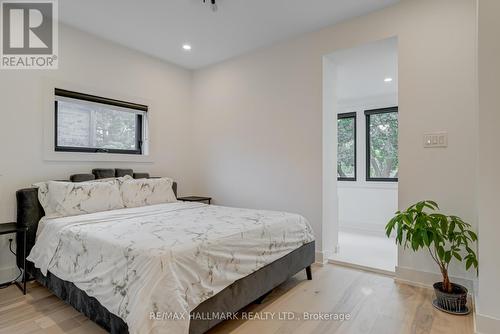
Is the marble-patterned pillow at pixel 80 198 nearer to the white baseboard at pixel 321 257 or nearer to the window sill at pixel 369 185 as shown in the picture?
the white baseboard at pixel 321 257

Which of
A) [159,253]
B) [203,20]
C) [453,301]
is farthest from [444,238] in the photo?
[203,20]

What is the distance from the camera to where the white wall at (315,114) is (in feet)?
7.63

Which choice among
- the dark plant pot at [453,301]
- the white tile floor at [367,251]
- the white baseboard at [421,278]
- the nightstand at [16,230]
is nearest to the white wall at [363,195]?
the white tile floor at [367,251]

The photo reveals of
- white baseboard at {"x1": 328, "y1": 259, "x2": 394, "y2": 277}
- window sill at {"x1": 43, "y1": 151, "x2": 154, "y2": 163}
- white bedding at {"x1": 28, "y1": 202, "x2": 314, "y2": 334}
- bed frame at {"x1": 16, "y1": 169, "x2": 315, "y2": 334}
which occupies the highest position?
window sill at {"x1": 43, "y1": 151, "x2": 154, "y2": 163}

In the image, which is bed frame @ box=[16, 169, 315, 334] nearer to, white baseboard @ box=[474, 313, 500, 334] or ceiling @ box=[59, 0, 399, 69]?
white baseboard @ box=[474, 313, 500, 334]

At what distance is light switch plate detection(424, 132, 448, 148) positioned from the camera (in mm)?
2383

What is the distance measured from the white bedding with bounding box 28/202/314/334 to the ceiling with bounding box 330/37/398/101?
2004mm

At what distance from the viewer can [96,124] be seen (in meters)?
3.37

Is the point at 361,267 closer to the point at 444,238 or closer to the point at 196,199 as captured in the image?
the point at 444,238

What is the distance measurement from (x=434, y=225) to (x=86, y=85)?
3.74 meters

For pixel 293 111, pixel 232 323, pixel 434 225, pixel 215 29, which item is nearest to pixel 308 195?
pixel 293 111

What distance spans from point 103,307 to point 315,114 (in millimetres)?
2664

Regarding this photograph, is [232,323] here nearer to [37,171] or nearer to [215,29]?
[37,171]

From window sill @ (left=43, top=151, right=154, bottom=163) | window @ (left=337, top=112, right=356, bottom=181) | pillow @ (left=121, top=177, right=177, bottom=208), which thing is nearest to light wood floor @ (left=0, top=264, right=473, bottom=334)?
pillow @ (left=121, top=177, right=177, bottom=208)
